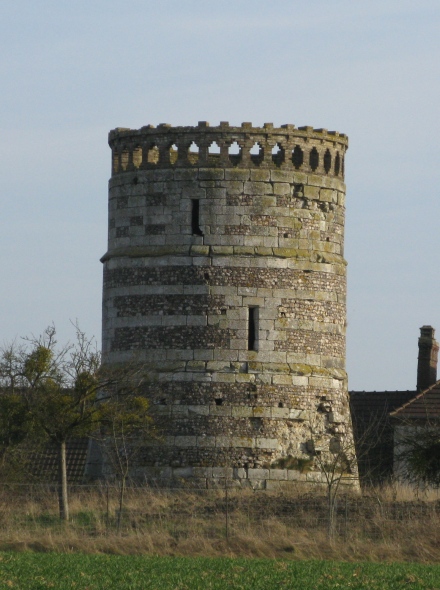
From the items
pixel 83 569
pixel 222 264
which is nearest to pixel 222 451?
pixel 222 264

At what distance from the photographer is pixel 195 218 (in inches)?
1587

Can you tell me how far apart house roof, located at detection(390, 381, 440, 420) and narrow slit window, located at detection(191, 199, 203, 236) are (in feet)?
26.8

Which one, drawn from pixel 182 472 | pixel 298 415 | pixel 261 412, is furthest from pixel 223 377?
pixel 182 472

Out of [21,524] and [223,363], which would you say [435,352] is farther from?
[21,524]

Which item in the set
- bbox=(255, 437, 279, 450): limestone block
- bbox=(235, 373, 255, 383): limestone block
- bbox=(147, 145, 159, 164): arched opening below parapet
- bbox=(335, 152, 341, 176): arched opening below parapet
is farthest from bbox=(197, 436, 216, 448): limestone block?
bbox=(335, 152, 341, 176): arched opening below parapet

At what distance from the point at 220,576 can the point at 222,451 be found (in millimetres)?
11674

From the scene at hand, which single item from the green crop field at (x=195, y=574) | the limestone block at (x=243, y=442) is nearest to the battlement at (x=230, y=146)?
the limestone block at (x=243, y=442)

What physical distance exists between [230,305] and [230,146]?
350 cm

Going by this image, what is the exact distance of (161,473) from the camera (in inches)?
1564

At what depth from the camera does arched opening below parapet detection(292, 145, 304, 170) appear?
134 ft

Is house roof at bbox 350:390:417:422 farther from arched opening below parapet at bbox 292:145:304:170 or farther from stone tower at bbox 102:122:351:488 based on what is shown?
arched opening below parapet at bbox 292:145:304:170

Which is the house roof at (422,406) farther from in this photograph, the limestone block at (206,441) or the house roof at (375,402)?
the limestone block at (206,441)

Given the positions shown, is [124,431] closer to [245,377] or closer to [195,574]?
[245,377]

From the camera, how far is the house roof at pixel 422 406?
149ft
